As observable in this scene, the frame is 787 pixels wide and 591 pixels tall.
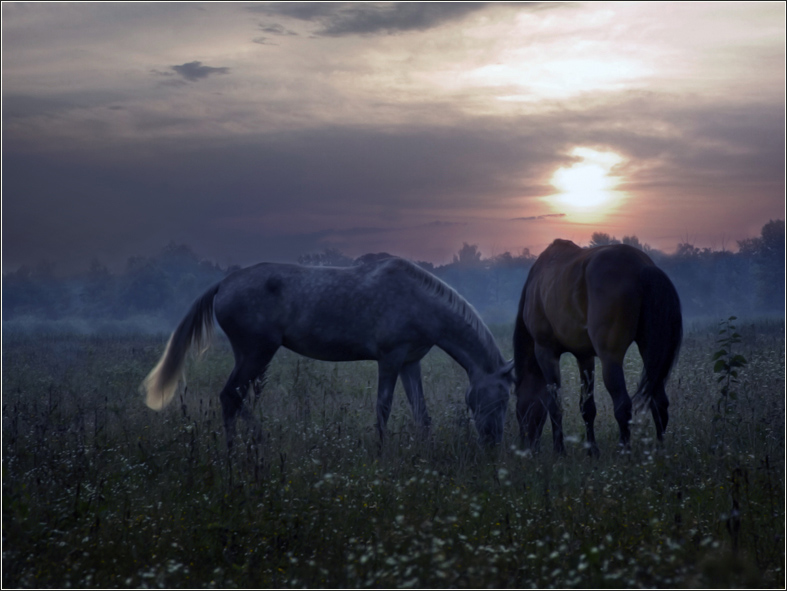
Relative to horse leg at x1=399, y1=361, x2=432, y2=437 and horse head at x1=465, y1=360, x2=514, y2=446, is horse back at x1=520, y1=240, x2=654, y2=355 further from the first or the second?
horse leg at x1=399, y1=361, x2=432, y2=437

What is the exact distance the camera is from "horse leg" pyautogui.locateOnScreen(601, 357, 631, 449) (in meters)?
5.95

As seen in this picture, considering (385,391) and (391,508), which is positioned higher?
(385,391)

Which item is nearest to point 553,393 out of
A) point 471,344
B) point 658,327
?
point 471,344

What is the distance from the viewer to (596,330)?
20.2ft

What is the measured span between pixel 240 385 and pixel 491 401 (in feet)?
9.84

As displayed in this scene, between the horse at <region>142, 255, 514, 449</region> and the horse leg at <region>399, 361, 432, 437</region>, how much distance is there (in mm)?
13

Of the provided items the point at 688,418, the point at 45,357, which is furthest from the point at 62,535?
the point at 45,357

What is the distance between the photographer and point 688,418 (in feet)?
23.5

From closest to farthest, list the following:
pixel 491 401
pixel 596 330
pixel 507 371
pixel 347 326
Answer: pixel 596 330, pixel 491 401, pixel 507 371, pixel 347 326

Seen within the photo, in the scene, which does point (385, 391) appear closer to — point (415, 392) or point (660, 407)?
point (415, 392)

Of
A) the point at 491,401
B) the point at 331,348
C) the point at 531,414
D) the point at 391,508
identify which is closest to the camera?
the point at 391,508

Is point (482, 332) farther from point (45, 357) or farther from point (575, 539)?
point (45, 357)

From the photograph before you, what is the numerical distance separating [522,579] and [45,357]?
14101 mm

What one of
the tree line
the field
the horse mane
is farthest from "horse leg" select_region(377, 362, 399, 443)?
the tree line
